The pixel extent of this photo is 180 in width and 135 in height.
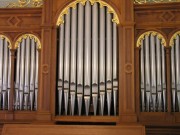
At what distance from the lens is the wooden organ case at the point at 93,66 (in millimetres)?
7797

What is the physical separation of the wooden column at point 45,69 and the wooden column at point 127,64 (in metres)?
1.55

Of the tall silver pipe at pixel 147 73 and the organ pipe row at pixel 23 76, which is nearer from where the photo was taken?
the tall silver pipe at pixel 147 73

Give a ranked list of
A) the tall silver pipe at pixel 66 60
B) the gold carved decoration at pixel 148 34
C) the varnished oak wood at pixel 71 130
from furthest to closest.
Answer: the gold carved decoration at pixel 148 34 → the tall silver pipe at pixel 66 60 → the varnished oak wood at pixel 71 130

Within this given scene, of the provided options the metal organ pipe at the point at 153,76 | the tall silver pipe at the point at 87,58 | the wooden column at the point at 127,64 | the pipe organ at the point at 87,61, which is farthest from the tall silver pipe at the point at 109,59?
the metal organ pipe at the point at 153,76

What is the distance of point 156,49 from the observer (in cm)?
800

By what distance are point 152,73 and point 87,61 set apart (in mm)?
1391

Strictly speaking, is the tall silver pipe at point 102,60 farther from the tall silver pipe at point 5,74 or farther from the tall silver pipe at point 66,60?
the tall silver pipe at point 5,74

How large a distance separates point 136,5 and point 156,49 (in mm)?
1059

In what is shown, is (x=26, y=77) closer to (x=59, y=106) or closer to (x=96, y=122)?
(x=59, y=106)

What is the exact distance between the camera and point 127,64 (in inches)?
311

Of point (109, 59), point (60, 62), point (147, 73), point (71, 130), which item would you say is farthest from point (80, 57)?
point (71, 130)

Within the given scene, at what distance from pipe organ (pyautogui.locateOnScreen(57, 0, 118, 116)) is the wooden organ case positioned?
0.02 meters

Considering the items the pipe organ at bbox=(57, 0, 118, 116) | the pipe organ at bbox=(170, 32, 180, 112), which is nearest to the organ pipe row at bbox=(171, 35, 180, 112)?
the pipe organ at bbox=(170, 32, 180, 112)

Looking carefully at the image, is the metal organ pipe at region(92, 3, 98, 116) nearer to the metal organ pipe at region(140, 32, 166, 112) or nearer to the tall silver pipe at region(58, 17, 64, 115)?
the tall silver pipe at region(58, 17, 64, 115)
